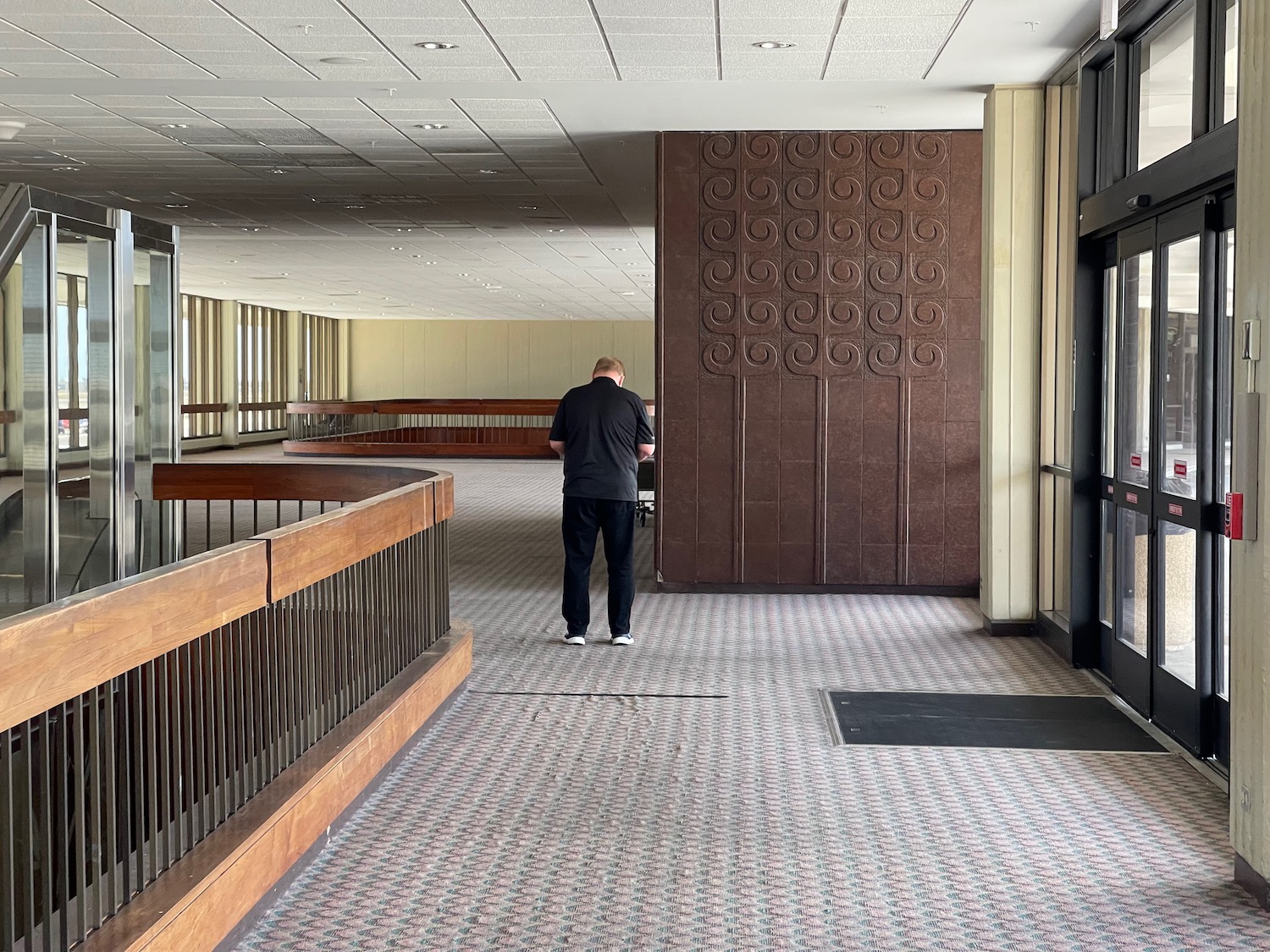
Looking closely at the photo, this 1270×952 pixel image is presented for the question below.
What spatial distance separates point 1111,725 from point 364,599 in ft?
9.87

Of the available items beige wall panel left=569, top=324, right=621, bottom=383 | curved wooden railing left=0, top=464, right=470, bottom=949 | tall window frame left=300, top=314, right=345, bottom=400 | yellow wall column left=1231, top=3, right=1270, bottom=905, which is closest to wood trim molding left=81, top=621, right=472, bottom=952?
curved wooden railing left=0, top=464, right=470, bottom=949

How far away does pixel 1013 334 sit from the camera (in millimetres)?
7094

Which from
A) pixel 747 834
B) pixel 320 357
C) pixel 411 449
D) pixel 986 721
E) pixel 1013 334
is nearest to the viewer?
pixel 747 834

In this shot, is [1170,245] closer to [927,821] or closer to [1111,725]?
[1111,725]

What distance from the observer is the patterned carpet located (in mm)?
3209

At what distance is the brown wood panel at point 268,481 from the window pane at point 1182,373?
11.1 ft

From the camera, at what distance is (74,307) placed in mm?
5875

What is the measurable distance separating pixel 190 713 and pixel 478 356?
31.2 metres

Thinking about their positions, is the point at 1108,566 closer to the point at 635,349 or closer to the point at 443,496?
the point at 443,496

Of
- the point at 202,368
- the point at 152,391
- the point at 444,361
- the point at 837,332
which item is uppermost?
the point at 444,361

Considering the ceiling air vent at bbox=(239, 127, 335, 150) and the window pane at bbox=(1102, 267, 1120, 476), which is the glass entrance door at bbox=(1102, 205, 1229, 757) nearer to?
the window pane at bbox=(1102, 267, 1120, 476)

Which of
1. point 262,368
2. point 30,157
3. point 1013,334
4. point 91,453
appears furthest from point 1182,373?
point 262,368

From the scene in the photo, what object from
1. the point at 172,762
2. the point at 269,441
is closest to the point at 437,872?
the point at 172,762

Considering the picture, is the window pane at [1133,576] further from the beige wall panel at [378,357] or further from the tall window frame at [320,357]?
the beige wall panel at [378,357]
